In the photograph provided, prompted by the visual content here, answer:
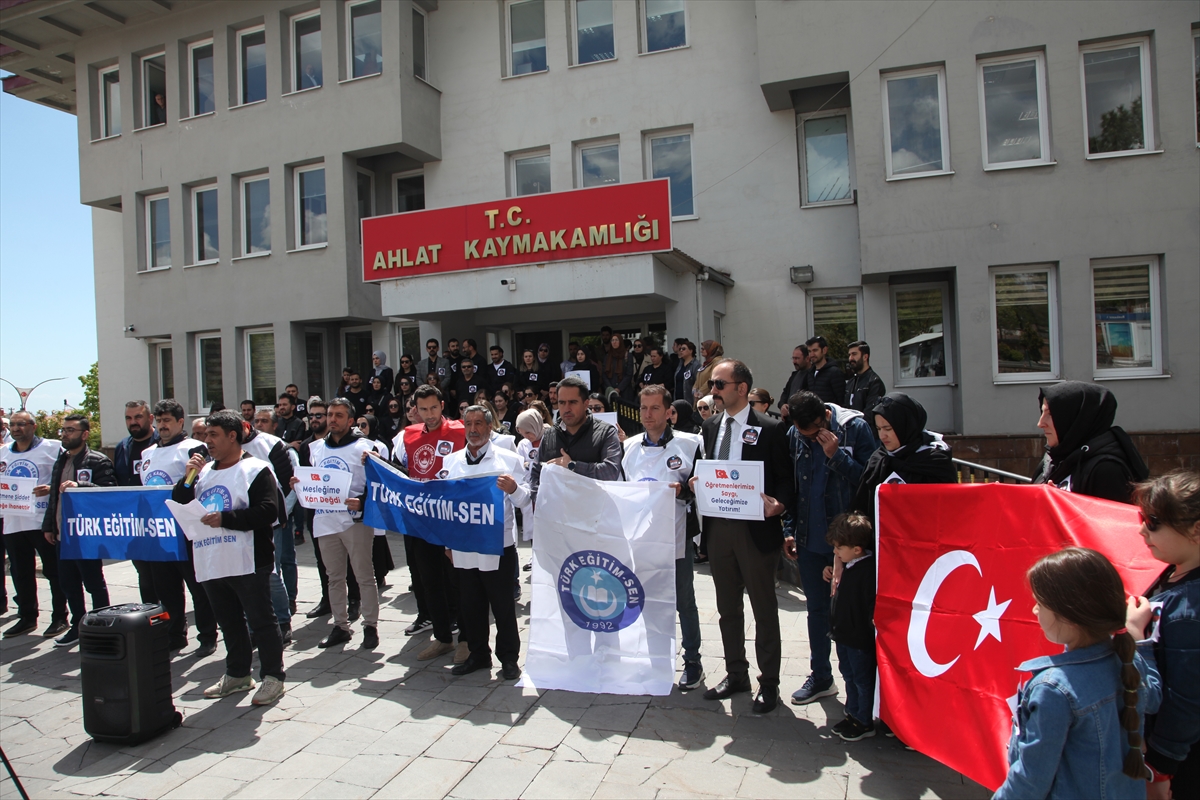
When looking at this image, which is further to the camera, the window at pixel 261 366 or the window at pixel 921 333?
the window at pixel 261 366

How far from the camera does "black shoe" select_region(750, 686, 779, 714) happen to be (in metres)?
4.58

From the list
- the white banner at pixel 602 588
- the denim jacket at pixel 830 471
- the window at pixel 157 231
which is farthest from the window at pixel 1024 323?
the window at pixel 157 231

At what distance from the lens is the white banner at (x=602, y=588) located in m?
4.84

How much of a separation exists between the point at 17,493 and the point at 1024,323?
1373 centimetres

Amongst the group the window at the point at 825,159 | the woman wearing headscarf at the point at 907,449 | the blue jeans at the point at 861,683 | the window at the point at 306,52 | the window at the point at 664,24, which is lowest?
the blue jeans at the point at 861,683

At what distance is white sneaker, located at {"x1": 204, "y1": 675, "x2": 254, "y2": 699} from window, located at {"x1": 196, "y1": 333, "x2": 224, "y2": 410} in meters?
14.7

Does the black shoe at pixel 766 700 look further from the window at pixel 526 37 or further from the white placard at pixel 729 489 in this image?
the window at pixel 526 37

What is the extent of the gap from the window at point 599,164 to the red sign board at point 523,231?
329 cm

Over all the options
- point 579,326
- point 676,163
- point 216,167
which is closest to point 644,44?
point 676,163

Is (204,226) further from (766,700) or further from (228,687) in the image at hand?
(766,700)

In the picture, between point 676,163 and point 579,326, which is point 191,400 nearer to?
point 579,326

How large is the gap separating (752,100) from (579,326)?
5570 mm

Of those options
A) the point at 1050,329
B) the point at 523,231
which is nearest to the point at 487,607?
the point at 523,231

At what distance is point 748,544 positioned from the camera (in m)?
4.68
